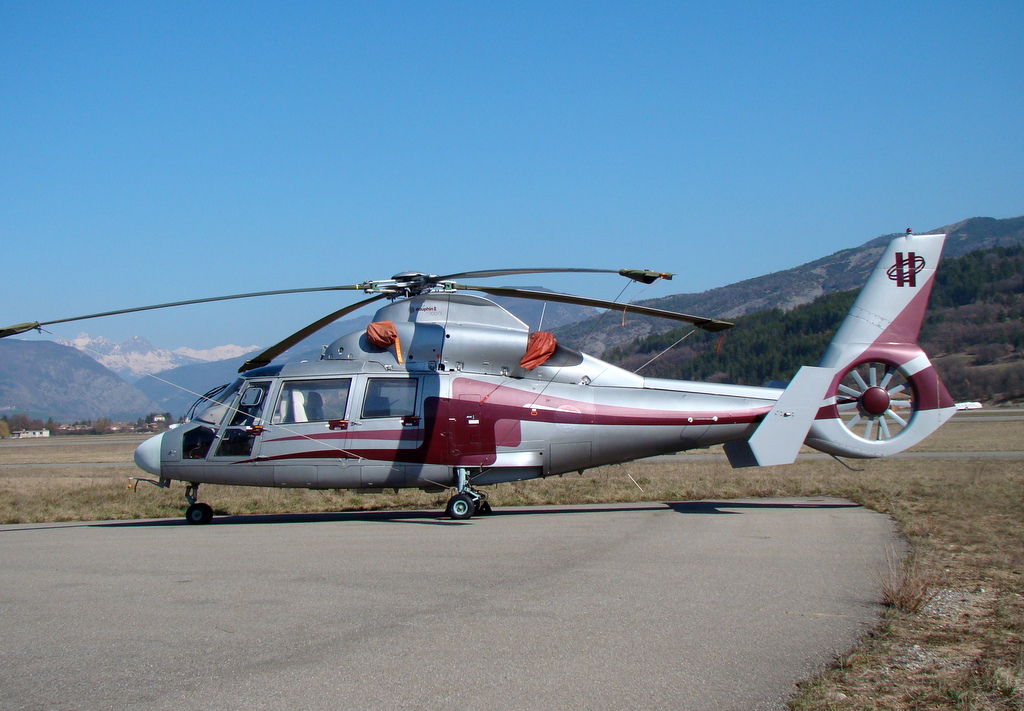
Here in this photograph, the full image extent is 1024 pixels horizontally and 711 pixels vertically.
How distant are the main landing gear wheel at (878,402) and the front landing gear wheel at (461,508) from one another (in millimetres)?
7458

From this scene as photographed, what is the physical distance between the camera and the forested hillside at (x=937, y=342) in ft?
239

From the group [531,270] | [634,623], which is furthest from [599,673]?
[531,270]

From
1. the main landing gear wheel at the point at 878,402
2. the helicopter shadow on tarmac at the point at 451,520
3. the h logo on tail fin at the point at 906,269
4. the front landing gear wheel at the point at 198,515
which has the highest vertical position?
the h logo on tail fin at the point at 906,269

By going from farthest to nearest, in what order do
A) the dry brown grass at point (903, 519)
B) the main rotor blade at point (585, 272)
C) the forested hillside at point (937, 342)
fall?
the forested hillside at point (937, 342) < the main rotor blade at point (585, 272) < the dry brown grass at point (903, 519)

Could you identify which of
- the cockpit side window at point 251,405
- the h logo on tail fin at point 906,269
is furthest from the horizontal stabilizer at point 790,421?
the cockpit side window at point 251,405

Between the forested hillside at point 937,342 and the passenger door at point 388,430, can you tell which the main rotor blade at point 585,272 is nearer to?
the passenger door at point 388,430

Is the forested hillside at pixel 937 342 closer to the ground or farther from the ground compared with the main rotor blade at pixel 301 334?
farther from the ground

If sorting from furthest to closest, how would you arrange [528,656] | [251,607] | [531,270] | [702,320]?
1. [702,320]
2. [531,270]
3. [251,607]
4. [528,656]

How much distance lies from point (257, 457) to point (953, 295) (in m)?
131

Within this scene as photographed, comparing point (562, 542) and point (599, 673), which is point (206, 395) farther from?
point (599, 673)

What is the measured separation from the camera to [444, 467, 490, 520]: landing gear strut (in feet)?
47.7

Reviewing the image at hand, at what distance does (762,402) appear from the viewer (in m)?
15.5

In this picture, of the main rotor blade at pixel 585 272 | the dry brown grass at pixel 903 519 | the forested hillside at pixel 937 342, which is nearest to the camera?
the dry brown grass at pixel 903 519

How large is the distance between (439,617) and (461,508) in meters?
7.86
